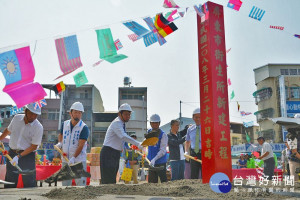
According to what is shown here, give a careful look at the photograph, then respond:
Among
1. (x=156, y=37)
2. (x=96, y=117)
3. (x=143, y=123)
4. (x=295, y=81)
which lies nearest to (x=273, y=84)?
(x=295, y=81)

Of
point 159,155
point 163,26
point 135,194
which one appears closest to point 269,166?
point 159,155

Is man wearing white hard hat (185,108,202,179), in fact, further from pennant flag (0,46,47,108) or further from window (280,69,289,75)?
window (280,69,289,75)

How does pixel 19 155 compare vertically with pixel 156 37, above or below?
below

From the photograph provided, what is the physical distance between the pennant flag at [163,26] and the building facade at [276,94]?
3065 centimetres

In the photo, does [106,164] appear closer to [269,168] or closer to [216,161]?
[216,161]

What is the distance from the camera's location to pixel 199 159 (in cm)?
570

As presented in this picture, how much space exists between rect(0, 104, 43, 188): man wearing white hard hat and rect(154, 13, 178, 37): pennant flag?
2.74 metres

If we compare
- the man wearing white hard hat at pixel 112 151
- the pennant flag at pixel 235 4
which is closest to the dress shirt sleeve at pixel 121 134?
the man wearing white hard hat at pixel 112 151

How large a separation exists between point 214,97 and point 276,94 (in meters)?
33.9

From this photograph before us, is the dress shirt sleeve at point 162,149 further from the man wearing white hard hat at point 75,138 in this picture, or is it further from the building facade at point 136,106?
the building facade at point 136,106

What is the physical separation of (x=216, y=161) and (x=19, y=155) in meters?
3.13

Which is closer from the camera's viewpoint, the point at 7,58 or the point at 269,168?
the point at 7,58

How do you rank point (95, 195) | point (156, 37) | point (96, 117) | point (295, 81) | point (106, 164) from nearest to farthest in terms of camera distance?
point (95, 195) → point (106, 164) → point (156, 37) → point (295, 81) → point (96, 117)

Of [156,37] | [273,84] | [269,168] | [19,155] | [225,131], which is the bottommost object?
[269,168]
